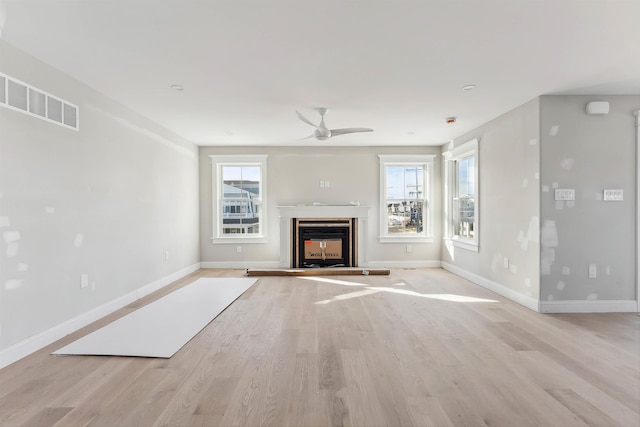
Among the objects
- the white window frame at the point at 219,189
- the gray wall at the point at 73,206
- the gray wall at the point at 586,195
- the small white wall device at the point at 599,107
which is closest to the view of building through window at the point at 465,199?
the gray wall at the point at 586,195

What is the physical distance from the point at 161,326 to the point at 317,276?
2.95 metres

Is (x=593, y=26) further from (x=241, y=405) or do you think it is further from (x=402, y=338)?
(x=241, y=405)

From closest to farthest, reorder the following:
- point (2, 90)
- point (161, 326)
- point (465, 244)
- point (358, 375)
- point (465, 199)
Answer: point (358, 375) → point (2, 90) → point (161, 326) → point (465, 244) → point (465, 199)

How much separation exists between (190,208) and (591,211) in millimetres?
5807

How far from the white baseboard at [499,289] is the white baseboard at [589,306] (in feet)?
0.45

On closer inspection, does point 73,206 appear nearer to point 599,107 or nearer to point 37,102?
point 37,102

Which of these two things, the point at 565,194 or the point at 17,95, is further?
the point at 565,194

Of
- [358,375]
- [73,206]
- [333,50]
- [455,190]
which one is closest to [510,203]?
[455,190]

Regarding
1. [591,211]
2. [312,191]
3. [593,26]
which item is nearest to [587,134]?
[591,211]

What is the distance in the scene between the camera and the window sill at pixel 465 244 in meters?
5.23

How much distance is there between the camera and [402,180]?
22.2ft

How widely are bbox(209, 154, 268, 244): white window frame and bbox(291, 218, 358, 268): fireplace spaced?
70cm

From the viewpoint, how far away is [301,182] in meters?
6.63

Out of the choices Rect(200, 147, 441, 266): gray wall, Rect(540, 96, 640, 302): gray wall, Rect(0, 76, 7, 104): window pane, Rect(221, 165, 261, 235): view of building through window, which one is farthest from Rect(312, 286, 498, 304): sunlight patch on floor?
Rect(0, 76, 7, 104): window pane
